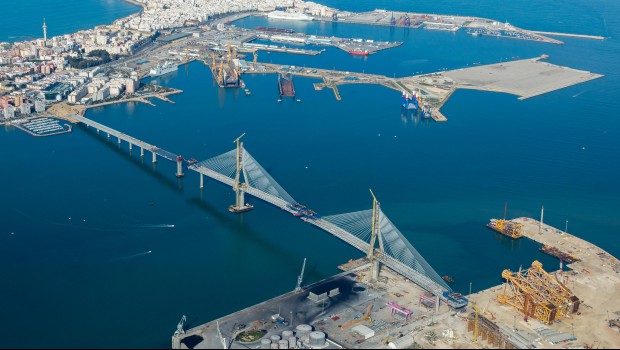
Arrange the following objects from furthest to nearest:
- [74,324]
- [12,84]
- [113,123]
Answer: [12,84]
[113,123]
[74,324]

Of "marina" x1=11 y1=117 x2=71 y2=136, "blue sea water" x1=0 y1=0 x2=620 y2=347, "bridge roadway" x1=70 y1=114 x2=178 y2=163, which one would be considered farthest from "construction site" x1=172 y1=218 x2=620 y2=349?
"marina" x1=11 y1=117 x2=71 y2=136

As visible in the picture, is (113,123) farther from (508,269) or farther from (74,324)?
(508,269)

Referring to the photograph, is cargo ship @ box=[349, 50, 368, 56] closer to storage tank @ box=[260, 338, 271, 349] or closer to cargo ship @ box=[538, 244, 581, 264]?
cargo ship @ box=[538, 244, 581, 264]

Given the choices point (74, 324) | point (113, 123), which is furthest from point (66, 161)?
point (74, 324)

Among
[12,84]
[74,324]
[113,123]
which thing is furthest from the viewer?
[12,84]

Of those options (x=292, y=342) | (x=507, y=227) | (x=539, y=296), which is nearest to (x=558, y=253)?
(x=507, y=227)

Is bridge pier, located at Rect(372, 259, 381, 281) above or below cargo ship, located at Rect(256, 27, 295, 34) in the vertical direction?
below

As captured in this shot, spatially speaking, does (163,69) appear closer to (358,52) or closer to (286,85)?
(286,85)
